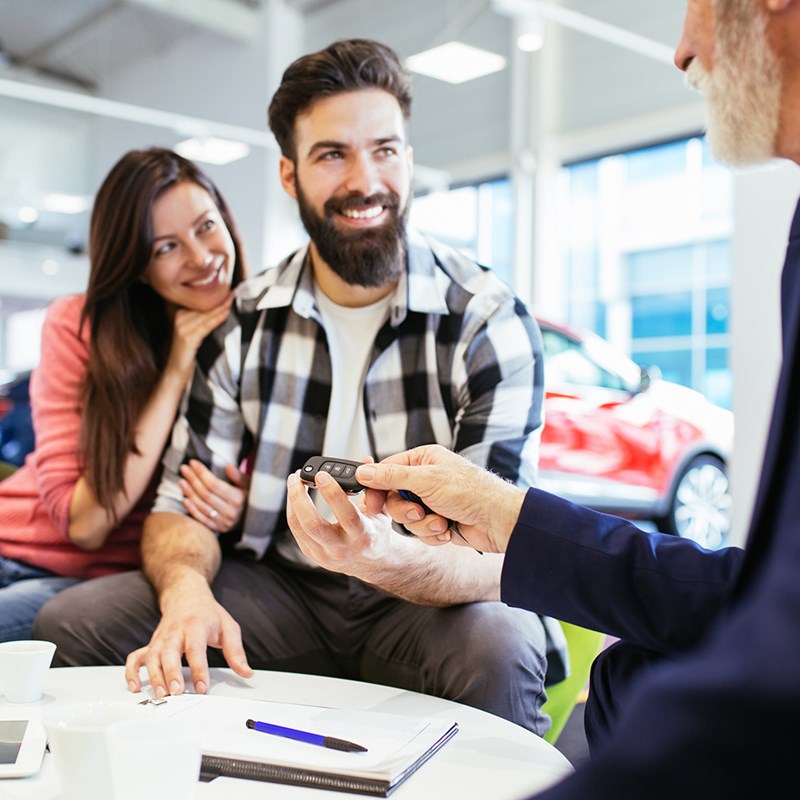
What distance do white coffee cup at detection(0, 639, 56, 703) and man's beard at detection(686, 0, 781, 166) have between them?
42.6 inches

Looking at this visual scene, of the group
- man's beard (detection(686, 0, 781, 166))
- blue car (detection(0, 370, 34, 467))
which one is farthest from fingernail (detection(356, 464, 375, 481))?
blue car (detection(0, 370, 34, 467))

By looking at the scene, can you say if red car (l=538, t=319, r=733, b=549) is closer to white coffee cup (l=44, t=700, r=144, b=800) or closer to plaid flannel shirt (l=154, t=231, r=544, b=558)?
plaid flannel shirt (l=154, t=231, r=544, b=558)

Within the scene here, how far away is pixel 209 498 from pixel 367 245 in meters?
0.65

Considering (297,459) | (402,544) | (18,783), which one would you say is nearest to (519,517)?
(402,544)

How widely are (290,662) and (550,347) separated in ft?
11.9

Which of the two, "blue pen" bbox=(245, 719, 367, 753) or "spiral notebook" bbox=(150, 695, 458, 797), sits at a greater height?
"blue pen" bbox=(245, 719, 367, 753)

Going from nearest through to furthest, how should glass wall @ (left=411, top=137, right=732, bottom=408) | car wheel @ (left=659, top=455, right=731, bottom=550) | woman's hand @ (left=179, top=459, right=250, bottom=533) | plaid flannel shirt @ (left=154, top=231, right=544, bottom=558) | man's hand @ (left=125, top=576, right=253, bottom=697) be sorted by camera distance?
man's hand @ (left=125, top=576, right=253, bottom=697)
plaid flannel shirt @ (left=154, top=231, right=544, bottom=558)
woman's hand @ (left=179, top=459, right=250, bottom=533)
car wheel @ (left=659, top=455, right=731, bottom=550)
glass wall @ (left=411, top=137, right=732, bottom=408)

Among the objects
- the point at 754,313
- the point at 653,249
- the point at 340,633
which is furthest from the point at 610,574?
the point at 653,249

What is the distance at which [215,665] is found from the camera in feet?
6.08

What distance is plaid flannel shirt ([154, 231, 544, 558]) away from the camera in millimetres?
1937

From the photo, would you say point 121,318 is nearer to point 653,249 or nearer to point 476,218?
point 476,218

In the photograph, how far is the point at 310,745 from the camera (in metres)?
1.08

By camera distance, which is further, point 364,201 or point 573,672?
point 364,201

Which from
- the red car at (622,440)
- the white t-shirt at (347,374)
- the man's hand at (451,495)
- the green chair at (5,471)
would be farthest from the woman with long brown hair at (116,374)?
the red car at (622,440)
